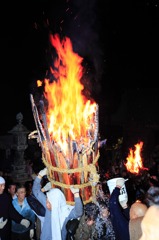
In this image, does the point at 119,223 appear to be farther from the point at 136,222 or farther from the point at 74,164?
the point at 74,164

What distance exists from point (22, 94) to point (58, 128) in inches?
702

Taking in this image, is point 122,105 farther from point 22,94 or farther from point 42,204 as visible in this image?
point 42,204

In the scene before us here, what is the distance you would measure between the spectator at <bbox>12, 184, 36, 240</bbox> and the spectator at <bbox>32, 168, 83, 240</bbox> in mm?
1275

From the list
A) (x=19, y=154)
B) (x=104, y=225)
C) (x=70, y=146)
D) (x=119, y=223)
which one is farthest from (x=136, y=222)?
(x=19, y=154)

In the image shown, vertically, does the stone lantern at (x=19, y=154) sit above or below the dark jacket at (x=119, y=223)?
above

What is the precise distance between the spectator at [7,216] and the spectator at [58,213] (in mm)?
985

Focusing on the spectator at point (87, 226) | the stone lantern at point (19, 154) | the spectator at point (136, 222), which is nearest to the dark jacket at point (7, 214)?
the spectator at point (87, 226)

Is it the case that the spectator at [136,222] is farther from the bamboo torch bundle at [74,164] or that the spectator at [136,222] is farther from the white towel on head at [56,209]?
the white towel on head at [56,209]

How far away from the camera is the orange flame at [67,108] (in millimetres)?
4645

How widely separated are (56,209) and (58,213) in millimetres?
89

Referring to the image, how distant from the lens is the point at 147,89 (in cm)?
2152

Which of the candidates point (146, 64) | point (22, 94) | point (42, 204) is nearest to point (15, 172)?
point (42, 204)

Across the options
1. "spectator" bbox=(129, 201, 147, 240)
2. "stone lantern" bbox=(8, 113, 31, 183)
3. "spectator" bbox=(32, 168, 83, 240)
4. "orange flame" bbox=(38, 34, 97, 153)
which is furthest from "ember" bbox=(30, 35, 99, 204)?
"stone lantern" bbox=(8, 113, 31, 183)

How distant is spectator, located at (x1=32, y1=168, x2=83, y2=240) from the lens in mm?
4234
